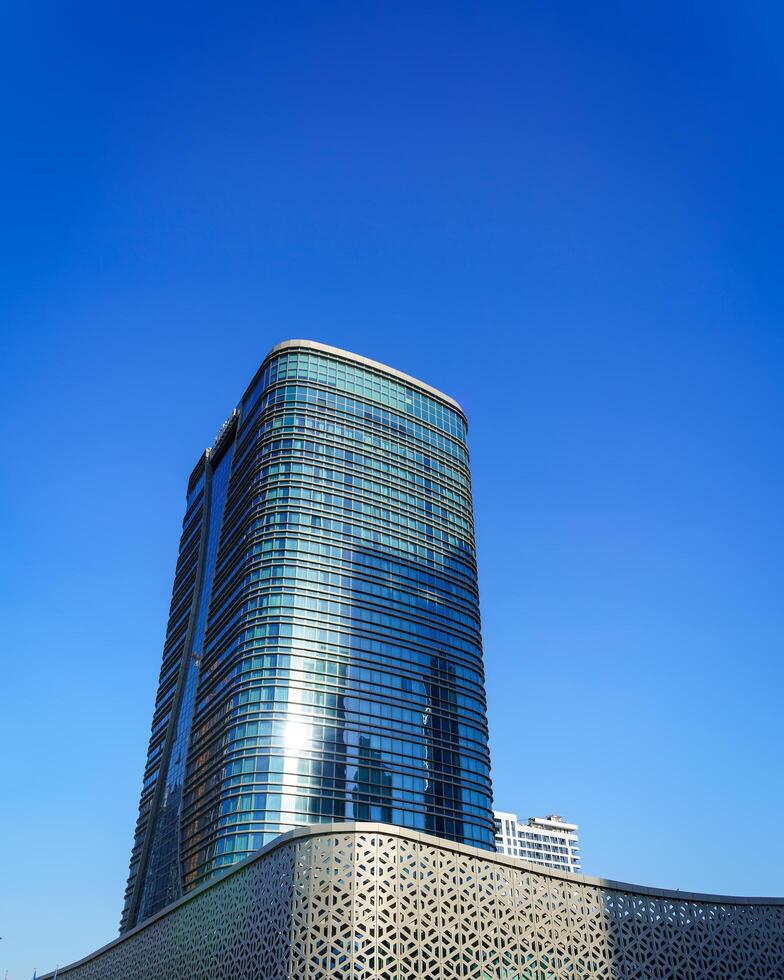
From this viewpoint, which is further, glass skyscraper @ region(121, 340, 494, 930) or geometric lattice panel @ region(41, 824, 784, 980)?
glass skyscraper @ region(121, 340, 494, 930)

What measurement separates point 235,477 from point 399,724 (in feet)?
153

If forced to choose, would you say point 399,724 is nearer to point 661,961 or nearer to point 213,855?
point 213,855

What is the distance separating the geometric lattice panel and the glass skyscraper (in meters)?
30.9

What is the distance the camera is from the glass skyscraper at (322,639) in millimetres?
101812

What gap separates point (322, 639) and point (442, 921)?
175 feet

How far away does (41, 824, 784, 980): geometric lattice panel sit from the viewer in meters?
56.2

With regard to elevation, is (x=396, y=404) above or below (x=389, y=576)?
above

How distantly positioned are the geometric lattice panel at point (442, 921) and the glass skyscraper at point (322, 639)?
30.9m

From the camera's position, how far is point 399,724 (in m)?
110

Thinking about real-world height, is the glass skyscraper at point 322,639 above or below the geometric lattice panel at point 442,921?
above

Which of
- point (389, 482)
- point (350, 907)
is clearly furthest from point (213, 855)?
point (389, 482)

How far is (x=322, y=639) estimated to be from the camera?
109 meters

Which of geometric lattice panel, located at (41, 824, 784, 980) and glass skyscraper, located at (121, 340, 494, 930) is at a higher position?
glass skyscraper, located at (121, 340, 494, 930)

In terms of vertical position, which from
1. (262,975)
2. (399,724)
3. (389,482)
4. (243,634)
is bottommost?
(262,975)
